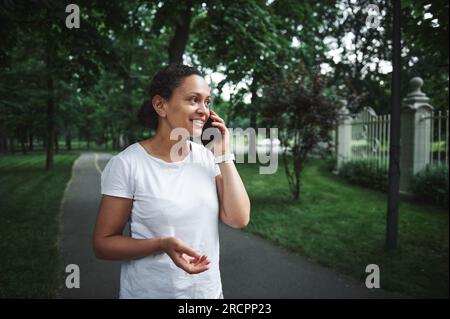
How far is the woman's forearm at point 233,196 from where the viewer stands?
1281 mm

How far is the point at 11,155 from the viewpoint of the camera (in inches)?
91.7

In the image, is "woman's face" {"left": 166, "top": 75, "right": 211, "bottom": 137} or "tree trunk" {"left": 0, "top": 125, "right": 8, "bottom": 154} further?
"tree trunk" {"left": 0, "top": 125, "right": 8, "bottom": 154}

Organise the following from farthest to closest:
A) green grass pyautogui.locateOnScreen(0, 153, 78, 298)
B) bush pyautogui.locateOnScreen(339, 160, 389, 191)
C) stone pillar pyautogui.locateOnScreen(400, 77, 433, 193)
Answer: bush pyautogui.locateOnScreen(339, 160, 389, 191)
stone pillar pyautogui.locateOnScreen(400, 77, 433, 193)
green grass pyautogui.locateOnScreen(0, 153, 78, 298)

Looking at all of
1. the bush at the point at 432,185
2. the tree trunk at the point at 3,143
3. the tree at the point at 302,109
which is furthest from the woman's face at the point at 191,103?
the bush at the point at 432,185

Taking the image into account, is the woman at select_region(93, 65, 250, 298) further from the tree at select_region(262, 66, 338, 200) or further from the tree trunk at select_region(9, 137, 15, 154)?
the tree at select_region(262, 66, 338, 200)

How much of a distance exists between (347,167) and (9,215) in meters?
11.3

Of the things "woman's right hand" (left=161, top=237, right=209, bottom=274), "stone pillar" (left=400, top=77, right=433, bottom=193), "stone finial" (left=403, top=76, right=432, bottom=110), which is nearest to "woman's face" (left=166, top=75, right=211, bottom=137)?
"woman's right hand" (left=161, top=237, right=209, bottom=274)

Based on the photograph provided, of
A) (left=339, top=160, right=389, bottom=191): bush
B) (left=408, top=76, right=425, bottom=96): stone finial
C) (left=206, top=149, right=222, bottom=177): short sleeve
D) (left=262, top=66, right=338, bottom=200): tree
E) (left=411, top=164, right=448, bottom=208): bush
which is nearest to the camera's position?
(left=206, top=149, right=222, bottom=177): short sleeve

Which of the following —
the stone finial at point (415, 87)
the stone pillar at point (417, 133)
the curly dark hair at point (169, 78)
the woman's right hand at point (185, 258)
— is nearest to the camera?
the woman's right hand at point (185, 258)

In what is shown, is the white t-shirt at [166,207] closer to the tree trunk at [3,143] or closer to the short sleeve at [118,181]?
the short sleeve at [118,181]

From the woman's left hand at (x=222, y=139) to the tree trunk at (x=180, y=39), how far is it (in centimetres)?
130

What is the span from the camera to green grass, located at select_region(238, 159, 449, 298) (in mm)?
4281

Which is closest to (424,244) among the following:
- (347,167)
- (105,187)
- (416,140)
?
(416,140)

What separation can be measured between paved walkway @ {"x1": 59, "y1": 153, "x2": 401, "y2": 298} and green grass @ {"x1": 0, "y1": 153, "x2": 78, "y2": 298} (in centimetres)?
23
